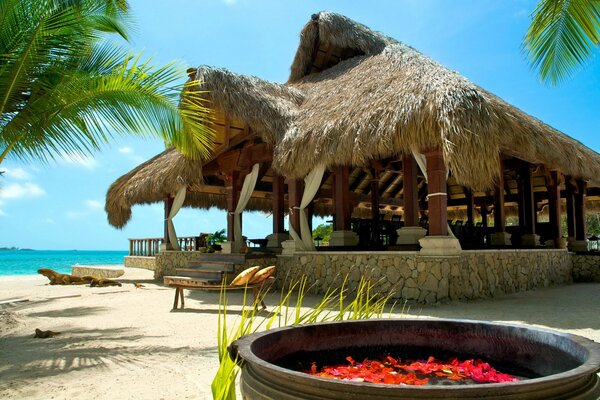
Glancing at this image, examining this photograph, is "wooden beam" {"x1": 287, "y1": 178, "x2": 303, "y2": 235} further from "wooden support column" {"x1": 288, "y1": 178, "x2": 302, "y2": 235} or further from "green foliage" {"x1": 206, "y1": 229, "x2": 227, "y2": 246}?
"green foliage" {"x1": 206, "y1": 229, "x2": 227, "y2": 246}

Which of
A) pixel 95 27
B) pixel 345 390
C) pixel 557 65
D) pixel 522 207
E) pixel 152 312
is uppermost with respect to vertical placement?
pixel 95 27

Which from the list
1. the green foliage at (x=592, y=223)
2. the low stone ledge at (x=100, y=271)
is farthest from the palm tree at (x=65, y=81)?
the green foliage at (x=592, y=223)

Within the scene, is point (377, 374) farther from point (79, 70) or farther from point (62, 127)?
point (79, 70)

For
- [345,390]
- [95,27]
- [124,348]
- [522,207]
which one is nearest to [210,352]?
[124,348]

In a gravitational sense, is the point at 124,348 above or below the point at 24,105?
below

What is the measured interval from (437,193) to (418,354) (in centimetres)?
448

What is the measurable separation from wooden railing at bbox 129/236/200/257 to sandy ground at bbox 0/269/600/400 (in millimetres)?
4097

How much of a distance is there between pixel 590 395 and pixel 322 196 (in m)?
10.7

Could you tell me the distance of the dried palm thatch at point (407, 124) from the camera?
17.9 ft

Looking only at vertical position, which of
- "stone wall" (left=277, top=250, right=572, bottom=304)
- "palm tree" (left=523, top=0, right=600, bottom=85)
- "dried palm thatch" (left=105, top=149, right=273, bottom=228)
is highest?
"palm tree" (left=523, top=0, right=600, bottom=85)

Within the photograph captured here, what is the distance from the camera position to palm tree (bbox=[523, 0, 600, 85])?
13.5 ft

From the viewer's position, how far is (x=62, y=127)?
15.0 feet

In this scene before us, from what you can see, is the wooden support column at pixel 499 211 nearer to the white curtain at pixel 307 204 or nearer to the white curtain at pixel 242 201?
the white curtain at pixel 307 204

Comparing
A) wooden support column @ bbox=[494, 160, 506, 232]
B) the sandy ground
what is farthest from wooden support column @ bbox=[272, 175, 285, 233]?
wooden support column @ bbox=[494, 160, 506, 232]
